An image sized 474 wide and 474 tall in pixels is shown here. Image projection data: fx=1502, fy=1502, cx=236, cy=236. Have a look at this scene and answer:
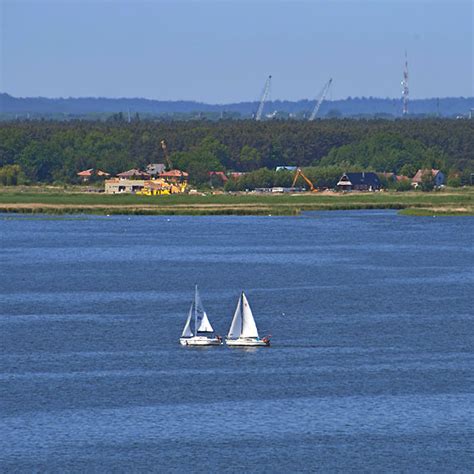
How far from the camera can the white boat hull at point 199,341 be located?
232 feet

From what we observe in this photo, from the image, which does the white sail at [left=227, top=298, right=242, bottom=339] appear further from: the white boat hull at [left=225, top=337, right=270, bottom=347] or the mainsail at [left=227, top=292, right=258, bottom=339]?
the white boat hull at [left=225, top=337, right=270, bottom=347]

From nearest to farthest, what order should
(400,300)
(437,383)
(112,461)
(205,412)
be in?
(112,461) → (205,412) → (437,383) → (400,300)

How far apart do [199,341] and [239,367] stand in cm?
557

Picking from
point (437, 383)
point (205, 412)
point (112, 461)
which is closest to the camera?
point (112, 461)

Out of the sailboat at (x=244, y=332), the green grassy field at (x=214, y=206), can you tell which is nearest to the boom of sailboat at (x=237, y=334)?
the sailboat at (x=244, y=332)

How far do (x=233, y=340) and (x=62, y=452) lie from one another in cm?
2089

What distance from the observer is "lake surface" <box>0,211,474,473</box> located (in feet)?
169

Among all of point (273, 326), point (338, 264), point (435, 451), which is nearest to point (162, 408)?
point (435, 451)

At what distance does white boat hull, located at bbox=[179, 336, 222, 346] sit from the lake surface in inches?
27.4

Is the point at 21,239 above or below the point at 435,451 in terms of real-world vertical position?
below

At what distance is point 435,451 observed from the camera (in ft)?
168

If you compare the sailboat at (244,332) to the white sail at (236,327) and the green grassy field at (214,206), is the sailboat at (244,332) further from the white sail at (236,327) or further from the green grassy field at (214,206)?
the green grassy field at (214,206)

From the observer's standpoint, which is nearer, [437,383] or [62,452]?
[62,452]

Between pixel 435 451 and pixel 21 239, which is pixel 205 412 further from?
pixel 21 239
